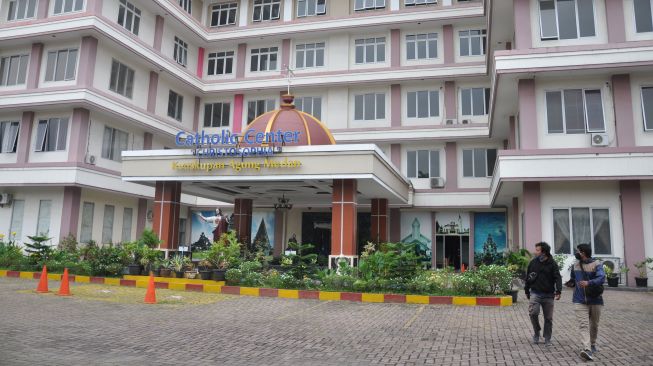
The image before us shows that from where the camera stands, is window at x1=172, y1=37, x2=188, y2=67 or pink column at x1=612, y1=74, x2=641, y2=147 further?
window at x1=172, y1=37, x2=188, y2=67

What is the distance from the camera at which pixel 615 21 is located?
18.3 meters

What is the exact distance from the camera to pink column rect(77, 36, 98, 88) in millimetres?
24438

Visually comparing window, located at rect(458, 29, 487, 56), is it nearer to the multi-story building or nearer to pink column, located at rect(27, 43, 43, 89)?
the multi-story building

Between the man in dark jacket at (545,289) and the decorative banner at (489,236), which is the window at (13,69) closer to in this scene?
the decorative banner at (489,236)

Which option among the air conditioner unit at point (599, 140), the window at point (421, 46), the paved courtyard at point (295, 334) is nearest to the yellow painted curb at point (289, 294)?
the paved courtyard at point (295, 334)

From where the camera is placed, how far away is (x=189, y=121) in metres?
33.7

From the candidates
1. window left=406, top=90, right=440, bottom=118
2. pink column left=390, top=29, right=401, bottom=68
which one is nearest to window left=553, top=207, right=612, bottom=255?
window left=406, top=90, right=440, bottom=118

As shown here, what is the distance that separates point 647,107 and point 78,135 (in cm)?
2463

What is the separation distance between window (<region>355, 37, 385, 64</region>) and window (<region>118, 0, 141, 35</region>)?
1327cm

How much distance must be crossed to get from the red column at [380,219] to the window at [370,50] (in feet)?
33.8

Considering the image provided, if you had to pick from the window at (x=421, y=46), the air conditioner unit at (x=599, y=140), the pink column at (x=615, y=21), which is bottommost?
the air conditioner unit at (x=599, y=140)

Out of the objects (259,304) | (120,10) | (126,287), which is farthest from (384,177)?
(120,10)

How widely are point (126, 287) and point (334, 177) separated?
25.8 feet

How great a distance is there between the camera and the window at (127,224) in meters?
28.3
